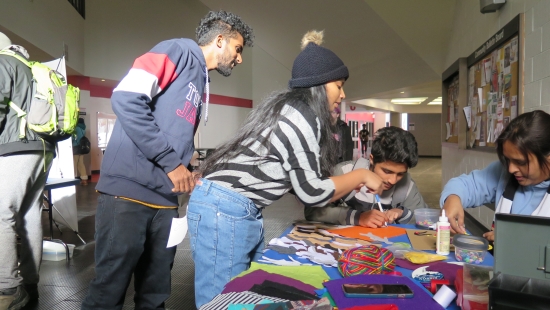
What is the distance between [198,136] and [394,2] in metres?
7.86

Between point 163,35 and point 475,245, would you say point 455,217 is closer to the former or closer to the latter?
point 475,245

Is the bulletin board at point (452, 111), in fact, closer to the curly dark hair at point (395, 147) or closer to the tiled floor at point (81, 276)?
the tiled floor at point (81, 276)

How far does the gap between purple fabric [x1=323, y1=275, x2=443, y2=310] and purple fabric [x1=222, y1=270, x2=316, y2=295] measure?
Answer: 6 centimetres

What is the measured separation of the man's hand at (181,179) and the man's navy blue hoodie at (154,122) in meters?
0.03

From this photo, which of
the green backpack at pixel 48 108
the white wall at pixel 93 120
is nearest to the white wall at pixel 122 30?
the white wall at pixel 93 120

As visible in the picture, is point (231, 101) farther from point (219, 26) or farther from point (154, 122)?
point (154, 122)

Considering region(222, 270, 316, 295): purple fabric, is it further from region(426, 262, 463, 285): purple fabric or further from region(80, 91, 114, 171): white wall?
region(80, 91, 114, 171): white wall

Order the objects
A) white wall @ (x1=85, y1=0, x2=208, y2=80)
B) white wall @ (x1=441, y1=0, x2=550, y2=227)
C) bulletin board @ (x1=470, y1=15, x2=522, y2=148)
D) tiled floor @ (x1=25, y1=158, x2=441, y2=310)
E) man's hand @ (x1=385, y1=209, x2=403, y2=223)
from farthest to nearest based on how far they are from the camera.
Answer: white wall @ (x1=85, y1=0, x2=208, y2=80), bulletin board @ (x1=470, y1=15, x2=522, y2=148), white wall @ (x1=441, y1=0, x2=550, y2=227), tiled floor @ (x1=25, y1=158, x2=441, y2=310), man's hand @ (x1=385, y1=209, x2=403, y2=223)

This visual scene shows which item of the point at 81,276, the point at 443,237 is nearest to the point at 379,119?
the point at 81,276

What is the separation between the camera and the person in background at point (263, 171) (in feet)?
4.22

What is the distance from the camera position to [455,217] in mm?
1661

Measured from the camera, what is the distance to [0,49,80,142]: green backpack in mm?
2225

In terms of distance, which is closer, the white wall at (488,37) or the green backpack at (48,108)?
the green backpack at (48,108)

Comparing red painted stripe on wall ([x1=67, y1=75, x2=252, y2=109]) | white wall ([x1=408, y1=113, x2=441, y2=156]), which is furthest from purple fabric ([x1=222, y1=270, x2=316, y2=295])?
white wall ([x1=408, y1=113, x2=441, y2=156])
